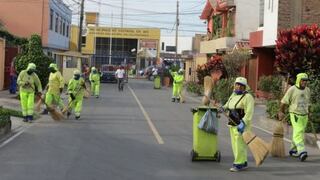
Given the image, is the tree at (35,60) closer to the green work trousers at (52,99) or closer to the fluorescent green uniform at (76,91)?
the green work trousers at (52,99)

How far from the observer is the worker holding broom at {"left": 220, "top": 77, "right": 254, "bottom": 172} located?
1052 centimetres

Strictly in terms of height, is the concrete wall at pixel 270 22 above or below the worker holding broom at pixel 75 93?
above

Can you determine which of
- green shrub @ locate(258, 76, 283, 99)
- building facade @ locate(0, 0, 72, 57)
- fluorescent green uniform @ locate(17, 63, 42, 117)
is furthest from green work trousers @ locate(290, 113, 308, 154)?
building facade @ locate(0, 0, 72, 57)

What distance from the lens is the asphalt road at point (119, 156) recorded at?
10.1m

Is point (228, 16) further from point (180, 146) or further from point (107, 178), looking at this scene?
point (107, 178)

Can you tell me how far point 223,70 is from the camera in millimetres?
33812

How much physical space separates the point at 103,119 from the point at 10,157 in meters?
8.56

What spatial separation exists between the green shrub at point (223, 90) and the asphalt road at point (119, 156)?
9.94 metres

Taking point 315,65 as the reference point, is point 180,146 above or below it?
A: below

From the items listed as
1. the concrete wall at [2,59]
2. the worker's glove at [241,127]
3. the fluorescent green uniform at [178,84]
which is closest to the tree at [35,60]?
the concrete wall at [2,59]

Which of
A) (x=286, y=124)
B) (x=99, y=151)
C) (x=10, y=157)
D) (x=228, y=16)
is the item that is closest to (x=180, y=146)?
(x=99, y=151)

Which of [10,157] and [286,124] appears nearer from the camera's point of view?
[10,157]

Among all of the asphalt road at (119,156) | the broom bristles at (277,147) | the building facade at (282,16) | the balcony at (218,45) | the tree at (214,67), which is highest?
the building facade at (282,16)

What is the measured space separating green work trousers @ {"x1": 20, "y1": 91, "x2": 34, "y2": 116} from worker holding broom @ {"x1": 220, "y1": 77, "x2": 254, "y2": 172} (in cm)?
897
